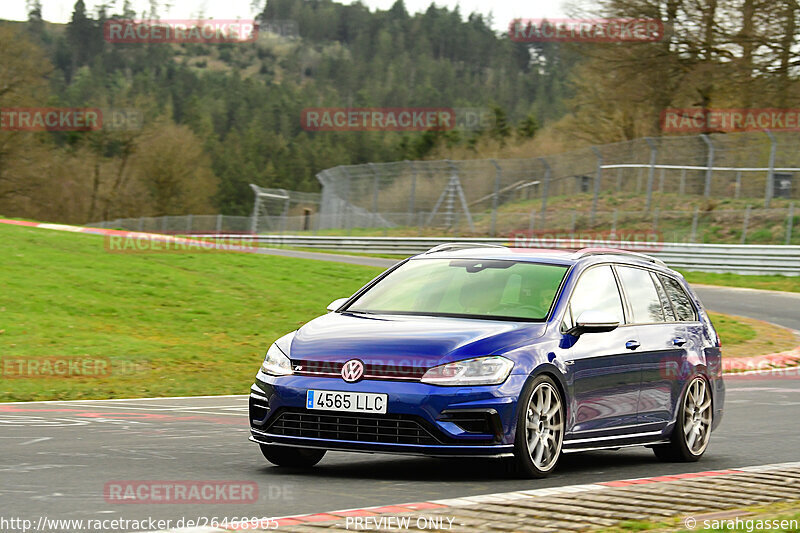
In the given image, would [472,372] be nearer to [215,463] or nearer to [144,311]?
[215,463]

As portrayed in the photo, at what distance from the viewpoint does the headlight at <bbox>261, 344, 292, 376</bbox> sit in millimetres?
7539

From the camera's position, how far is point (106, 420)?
10.7 metres

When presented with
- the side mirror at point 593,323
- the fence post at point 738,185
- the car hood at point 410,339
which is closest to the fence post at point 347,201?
the fence post at point 738,185

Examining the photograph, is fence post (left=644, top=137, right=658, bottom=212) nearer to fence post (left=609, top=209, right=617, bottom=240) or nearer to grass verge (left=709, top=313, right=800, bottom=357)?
fence post (left=609, top=209, right=617, bottom=240)

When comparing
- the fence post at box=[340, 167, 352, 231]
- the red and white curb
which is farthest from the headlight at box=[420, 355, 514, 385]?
the fence post at box=[340, 167, 352, 231]

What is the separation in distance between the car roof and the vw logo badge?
1628mm

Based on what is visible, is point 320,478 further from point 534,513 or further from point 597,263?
point 597,263

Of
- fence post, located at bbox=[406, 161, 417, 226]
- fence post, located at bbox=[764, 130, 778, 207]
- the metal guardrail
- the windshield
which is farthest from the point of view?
fence post, located at bbox=[406, 161, 417, 226]

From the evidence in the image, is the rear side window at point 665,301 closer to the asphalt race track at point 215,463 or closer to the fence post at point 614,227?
the asphalt race track at point 215,463

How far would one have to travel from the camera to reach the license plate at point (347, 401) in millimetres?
7211

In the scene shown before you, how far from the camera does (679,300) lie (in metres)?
9.77

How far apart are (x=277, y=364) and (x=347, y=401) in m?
0.61

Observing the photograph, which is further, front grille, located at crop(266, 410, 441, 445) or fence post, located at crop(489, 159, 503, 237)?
fence post, located at crop(489, 159, 503, 237)

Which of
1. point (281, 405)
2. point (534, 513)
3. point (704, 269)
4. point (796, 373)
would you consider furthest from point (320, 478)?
point (704, 269)
